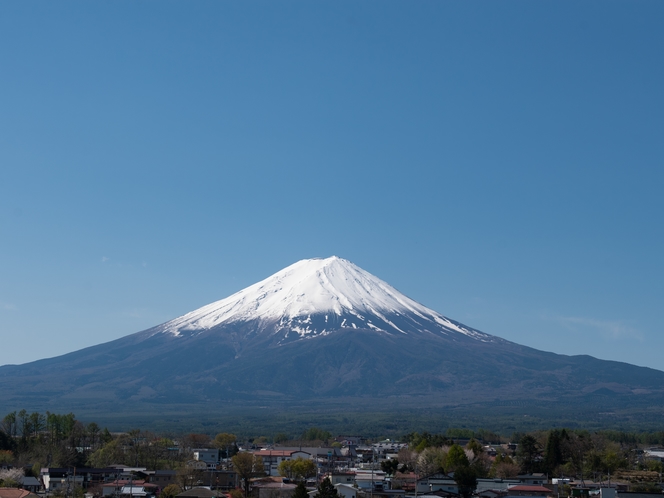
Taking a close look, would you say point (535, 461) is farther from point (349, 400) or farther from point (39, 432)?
point (349, 400)

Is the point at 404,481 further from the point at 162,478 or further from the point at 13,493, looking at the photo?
the point at 13,493

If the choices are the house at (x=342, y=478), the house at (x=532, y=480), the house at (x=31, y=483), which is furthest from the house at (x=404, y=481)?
the house at (x=31, y=483)

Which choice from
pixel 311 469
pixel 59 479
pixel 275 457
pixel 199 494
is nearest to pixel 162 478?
pixel 59 479

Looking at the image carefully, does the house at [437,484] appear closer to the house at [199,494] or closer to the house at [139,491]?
the house at [199,494]

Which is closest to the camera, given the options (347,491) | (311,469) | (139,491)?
(347,491)

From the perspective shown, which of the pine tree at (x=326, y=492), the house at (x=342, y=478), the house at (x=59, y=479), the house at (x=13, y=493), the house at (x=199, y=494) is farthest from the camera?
the house at (x=342, y=478)

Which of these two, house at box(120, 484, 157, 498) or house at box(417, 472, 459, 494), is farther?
house at box(417, 472, 459, 494)

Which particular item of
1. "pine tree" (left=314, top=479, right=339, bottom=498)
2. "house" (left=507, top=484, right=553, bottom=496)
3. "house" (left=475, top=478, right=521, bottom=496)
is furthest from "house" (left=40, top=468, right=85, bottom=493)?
"house" (left=507, top=484, right=553, bottom=496)

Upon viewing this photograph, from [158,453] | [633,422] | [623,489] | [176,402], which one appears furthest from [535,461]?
[176,402]

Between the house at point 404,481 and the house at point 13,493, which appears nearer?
the house at point 13,493

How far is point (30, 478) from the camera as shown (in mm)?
46969

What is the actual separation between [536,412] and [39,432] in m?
117

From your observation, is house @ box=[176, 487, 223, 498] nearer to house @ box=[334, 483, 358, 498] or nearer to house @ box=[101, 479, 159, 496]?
house @ box=[101, 479, 159, 496]

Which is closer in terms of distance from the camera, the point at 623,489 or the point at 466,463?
the point at 623,489
